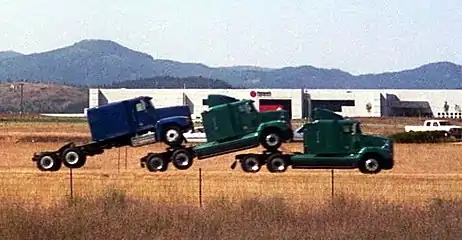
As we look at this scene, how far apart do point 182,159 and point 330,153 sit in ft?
15.5

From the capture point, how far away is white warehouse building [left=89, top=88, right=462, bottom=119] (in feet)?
475

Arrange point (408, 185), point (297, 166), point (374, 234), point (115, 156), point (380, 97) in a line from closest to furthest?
point (374, 234)
point (297, 166)
point (408, 185)
point (115, 156)
point (380, 97)

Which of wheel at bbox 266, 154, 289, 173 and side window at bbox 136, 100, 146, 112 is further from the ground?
side window at bbox 136, 100, 146, 112

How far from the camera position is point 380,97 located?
16475 centimetres

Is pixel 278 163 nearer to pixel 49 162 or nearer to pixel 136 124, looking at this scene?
pixel 136 124

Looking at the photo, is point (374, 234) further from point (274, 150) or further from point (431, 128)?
point (431, 128)

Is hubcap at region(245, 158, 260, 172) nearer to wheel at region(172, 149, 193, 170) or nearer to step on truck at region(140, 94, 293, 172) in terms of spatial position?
step on truck at region(140, 94, 293, 172)

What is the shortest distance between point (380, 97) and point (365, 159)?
135378 mm

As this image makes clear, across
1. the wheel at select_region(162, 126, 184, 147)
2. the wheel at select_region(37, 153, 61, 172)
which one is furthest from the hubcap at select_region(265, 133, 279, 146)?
the wheel at select_region(37, 153, 61, 172)

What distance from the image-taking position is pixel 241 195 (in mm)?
30453

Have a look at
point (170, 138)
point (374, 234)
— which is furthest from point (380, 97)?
point (374, 234)

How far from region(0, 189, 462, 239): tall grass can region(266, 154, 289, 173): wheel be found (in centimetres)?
728

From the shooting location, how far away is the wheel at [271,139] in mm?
29406

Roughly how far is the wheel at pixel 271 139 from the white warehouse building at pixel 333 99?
108 metres
